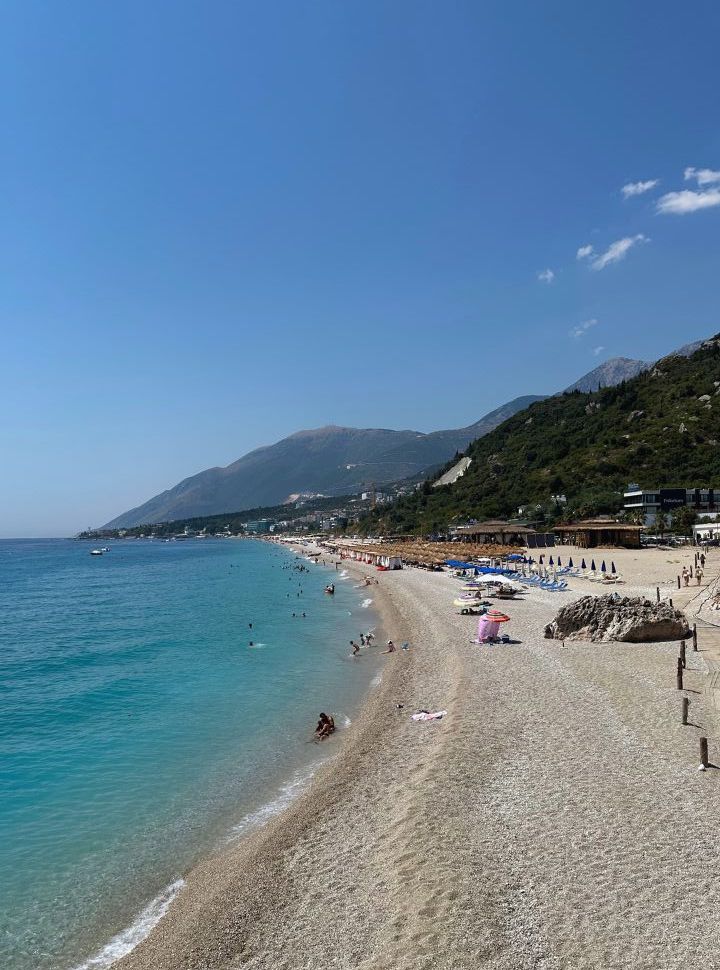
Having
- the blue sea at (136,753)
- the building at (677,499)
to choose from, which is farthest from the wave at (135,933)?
the building at (677,499)

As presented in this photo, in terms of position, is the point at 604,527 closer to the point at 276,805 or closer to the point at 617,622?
the point at 617,622

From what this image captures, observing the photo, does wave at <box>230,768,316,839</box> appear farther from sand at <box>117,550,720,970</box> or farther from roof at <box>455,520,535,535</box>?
roof at <box>455,520,535,535</box>

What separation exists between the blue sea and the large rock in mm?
8197

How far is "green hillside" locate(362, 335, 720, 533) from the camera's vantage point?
8419 centimetres

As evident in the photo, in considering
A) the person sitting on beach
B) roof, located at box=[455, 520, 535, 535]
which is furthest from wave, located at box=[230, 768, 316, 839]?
A: roof, located at box=[455, 520, 535, 535]

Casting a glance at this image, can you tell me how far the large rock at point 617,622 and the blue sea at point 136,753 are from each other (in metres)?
8.20

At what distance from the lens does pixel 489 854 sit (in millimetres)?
8867

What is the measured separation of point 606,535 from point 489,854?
2158 inches

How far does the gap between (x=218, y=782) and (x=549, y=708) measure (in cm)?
854

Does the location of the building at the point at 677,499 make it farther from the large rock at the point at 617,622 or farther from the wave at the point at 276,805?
the wave at the point at 276,805

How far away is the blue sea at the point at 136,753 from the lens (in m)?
9.46

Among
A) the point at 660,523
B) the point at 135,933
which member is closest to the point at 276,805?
the point at 135,933

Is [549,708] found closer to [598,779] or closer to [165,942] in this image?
[598,779]

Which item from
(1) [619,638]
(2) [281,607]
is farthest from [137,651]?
(1) [619,638]
